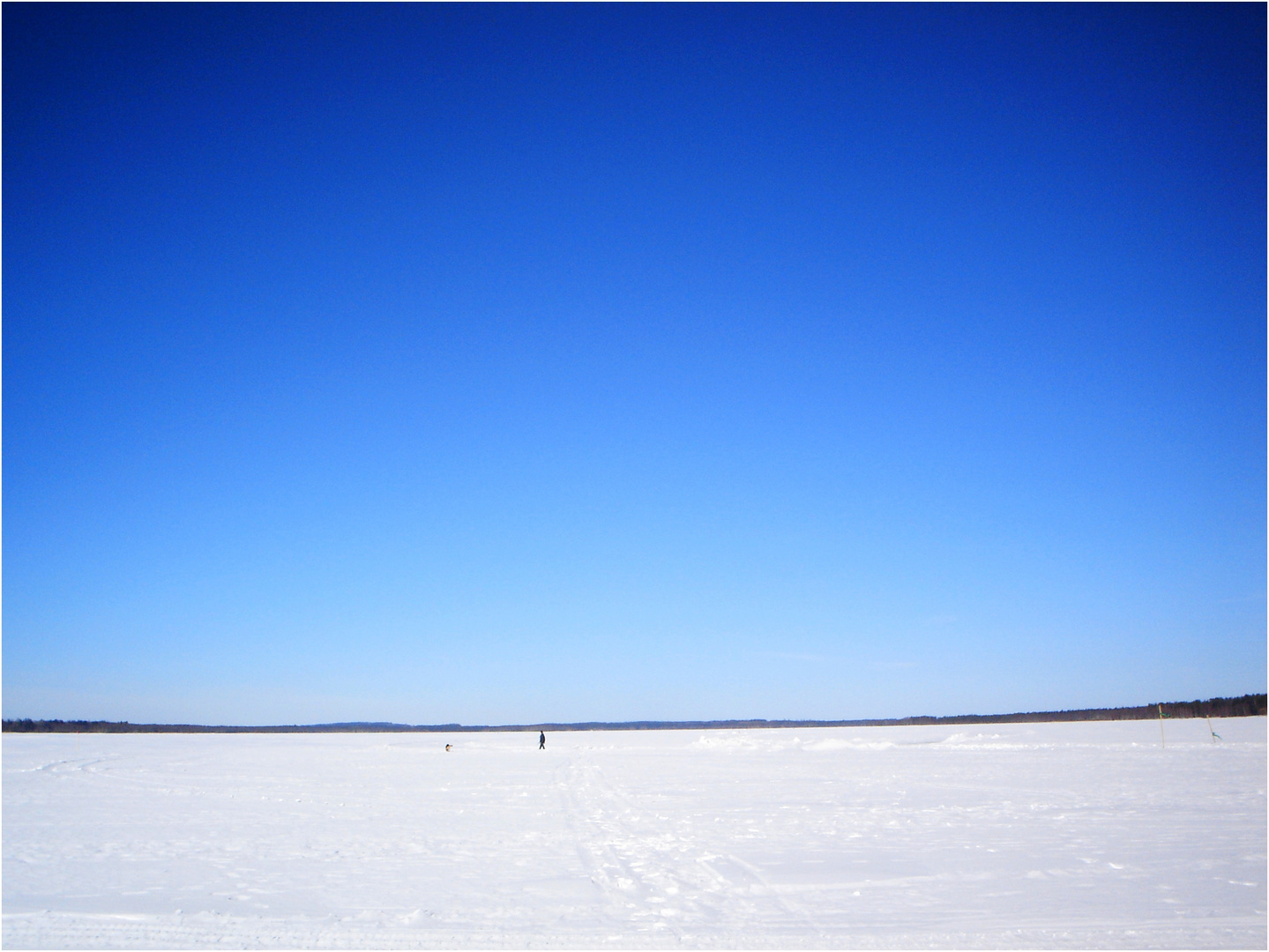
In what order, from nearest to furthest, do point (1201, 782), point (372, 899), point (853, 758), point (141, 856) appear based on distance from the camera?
point (372, 899) < point (141, 856) < point (1201, 782) < point (853, 758)

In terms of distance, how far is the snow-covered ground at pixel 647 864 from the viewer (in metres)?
6.89

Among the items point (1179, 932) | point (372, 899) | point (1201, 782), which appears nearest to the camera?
point (1179, 932)

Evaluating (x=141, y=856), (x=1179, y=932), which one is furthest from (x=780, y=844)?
(x=141, y=856)

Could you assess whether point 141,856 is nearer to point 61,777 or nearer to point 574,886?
point 574,886

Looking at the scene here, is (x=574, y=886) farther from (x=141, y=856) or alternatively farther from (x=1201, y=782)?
(x=1201, y=782)

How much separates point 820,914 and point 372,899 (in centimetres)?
465

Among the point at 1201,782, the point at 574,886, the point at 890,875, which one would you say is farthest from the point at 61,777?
the point at 1201,782

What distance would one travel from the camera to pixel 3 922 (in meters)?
7.20

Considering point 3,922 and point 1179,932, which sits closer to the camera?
point 1179,932

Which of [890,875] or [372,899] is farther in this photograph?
[890,875]

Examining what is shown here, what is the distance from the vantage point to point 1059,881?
851cm

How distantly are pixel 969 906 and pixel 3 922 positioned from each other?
30.7ft

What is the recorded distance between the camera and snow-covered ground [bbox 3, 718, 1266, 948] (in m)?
6.89

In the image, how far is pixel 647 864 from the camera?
9508mm
